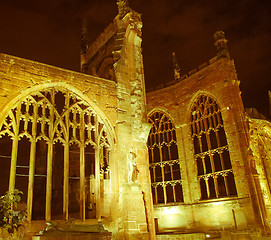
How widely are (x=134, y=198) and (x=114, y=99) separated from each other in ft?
12.6

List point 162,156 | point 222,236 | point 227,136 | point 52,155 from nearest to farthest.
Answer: point 52,155, point 222,236, point 227,136, point 162,156

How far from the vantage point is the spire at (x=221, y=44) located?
53.1ft

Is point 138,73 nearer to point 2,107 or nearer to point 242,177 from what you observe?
point 2,107

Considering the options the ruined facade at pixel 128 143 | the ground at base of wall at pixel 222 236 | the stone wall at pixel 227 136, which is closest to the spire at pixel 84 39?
the ruined facade at pixel 128 143

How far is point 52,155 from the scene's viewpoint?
378 inches

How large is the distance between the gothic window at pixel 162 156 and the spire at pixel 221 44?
4.94 m

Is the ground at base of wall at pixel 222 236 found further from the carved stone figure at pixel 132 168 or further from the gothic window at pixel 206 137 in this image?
the carved stone figure at pixel 132 168

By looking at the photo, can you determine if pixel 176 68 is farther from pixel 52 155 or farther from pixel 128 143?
pixel 52 155

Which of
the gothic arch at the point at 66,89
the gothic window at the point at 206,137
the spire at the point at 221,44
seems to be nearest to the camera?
the gothic arch at the point at 66,89

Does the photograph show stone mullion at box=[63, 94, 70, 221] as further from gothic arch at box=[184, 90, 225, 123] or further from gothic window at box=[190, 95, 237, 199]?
gothic arch at box=[184, 90, 225, 123]

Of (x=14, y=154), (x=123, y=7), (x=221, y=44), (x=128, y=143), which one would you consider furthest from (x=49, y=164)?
(x=221, y=44)

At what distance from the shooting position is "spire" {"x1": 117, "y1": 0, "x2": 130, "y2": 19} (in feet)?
41.0

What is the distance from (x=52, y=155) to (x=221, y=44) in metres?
11.6

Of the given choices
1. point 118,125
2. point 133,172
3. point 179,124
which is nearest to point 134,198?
point 133,172
